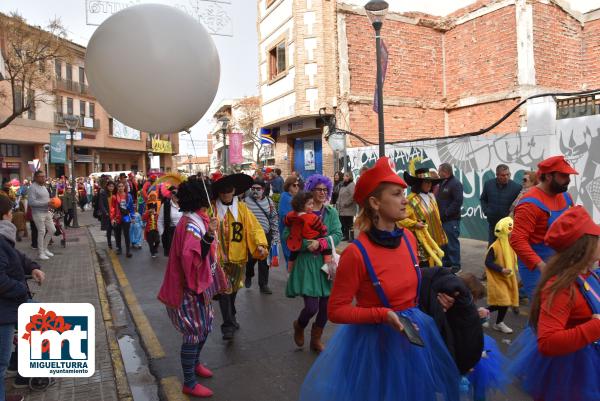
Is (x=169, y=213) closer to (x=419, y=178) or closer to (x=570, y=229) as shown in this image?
(x=419, y=178)

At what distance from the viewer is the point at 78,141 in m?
43.6

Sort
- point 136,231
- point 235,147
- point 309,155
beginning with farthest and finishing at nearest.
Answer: point 235,147 < point 309,155 < point 136,231

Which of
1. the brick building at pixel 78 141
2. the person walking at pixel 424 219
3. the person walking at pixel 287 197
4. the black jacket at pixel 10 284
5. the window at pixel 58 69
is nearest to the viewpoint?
the black jacket at pixel 10 284

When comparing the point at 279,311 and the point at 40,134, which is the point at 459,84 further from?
the point at 40,134

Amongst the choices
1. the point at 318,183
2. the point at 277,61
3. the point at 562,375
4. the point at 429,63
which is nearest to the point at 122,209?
the point at 318,183

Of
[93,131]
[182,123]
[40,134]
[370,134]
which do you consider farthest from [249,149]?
[182,123]

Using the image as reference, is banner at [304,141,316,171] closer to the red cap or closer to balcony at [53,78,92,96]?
the red cap

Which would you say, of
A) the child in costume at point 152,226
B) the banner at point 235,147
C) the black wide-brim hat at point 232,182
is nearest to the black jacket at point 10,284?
the black wide-brim hat at point 232,182

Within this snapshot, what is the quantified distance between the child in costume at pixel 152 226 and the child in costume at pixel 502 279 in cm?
740

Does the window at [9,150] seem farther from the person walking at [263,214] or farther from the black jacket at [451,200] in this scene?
the black jacket at [451,200]

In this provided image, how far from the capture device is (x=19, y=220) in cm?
1371

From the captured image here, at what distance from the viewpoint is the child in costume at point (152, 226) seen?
10367 mm

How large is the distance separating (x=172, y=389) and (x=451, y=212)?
209 inches

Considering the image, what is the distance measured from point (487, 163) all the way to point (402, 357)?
939cm
